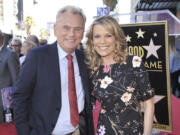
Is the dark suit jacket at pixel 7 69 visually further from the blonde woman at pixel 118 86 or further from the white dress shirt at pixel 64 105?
the blonde woman at pixel 118 86

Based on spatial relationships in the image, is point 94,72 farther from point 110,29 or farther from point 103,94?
point 110,29

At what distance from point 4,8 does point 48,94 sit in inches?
1989

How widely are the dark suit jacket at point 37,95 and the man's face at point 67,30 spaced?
0.68 feet

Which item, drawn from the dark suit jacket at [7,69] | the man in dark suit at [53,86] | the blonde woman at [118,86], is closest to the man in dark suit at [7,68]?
the dark suit jacket at [7,69]

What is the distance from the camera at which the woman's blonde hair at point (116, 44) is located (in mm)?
1893

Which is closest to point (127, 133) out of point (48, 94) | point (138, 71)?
point (138, 71)

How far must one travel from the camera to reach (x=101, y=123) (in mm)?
1933

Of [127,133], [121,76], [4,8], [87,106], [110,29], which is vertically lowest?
[127,133]

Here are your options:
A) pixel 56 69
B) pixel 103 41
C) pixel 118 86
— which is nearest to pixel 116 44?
pixel 103 41

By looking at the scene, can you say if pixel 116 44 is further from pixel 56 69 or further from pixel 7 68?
pixel 7 68

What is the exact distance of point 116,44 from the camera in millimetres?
1962

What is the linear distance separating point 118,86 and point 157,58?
1.09 m

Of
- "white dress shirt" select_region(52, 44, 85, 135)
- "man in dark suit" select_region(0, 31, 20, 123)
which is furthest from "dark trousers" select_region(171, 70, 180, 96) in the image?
"man in dark suit" select_region(0, 31, 20, 123)

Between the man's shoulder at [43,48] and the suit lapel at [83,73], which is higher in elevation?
the man's shoulder at [43,48]
